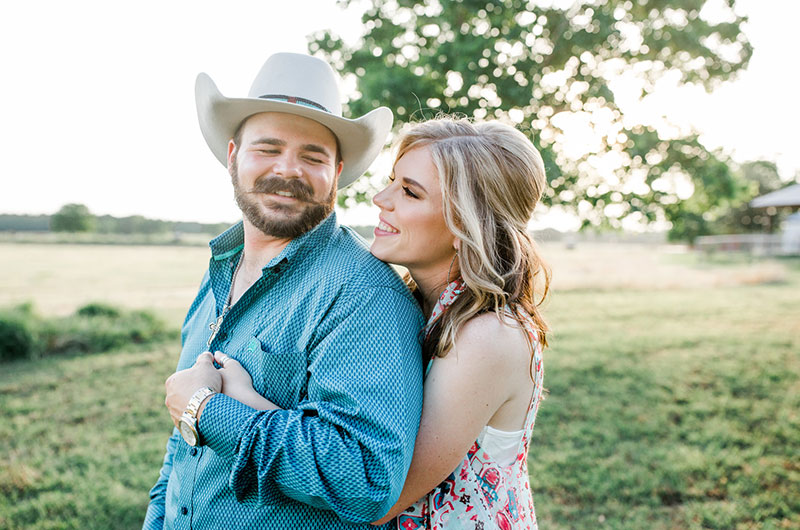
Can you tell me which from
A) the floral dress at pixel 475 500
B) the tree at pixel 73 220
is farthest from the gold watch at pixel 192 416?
the tree at pixel 73 220

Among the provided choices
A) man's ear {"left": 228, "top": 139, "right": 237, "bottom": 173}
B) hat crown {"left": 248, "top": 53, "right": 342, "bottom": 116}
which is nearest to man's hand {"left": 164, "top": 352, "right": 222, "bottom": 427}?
man's ear {"left": 228, "top": 139, "right": 237, "bottom": 173}

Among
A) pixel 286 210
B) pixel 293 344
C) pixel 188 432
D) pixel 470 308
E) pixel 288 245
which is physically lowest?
pixel 188 432

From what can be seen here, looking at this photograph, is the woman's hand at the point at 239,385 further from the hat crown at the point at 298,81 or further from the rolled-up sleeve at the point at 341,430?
the hat crown at the point at 298,81

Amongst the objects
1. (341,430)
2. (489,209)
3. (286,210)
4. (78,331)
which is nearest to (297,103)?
(286,210)

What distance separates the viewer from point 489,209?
1.97 m

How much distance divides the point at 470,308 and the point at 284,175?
960 millimetres

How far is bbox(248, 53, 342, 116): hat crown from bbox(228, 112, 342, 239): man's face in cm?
11

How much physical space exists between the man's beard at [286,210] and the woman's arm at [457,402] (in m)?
0.87

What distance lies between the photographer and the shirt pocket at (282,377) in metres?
1.74

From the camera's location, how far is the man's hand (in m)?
1.67

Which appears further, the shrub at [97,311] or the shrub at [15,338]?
the shrub at [97,311]

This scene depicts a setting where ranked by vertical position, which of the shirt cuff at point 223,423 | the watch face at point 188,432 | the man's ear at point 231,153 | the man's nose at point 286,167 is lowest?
the watch face at point 188,432

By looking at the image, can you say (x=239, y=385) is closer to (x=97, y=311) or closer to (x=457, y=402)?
(x=457, y=402)

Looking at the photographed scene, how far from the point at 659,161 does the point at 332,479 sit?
18.4 ft
